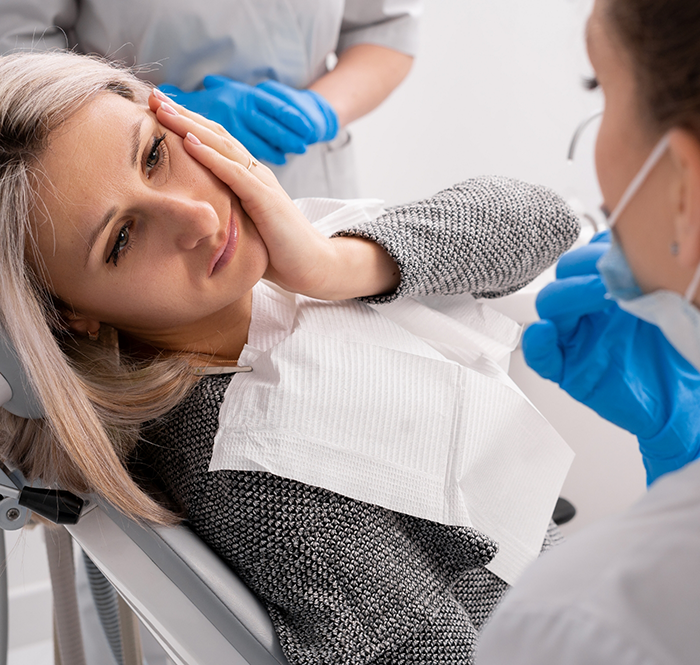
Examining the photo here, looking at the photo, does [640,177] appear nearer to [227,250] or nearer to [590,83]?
[590,83]

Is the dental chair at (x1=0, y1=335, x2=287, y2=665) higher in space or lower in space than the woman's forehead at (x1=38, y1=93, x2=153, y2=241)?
lower

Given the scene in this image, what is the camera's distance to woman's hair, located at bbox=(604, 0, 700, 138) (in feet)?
1.30

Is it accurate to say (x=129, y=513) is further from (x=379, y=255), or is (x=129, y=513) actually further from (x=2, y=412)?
(x=379, y=255)

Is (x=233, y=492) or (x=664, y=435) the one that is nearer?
(x=233, y=492)

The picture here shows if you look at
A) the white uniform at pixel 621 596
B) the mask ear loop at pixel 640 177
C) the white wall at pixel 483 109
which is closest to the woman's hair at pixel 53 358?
the white uniform at pixel 621 596

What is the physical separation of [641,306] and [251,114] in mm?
851

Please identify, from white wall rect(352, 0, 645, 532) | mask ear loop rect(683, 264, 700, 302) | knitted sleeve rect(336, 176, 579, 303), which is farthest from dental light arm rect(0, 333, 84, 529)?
white wall rect(352, 0, 645, 532)

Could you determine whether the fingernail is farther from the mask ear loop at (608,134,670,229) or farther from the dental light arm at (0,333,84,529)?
the mask ear loop at (608,134,670,229)

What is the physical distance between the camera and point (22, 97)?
2.67 ft

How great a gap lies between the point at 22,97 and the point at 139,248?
0.23m

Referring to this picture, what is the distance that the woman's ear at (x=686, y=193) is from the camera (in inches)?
16.3

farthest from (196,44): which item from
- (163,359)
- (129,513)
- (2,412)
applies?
(129,513)

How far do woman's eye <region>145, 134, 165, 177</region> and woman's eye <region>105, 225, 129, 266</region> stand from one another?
0.27ft

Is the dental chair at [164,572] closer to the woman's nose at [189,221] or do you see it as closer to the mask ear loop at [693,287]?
the woman's nose at [189,221]
